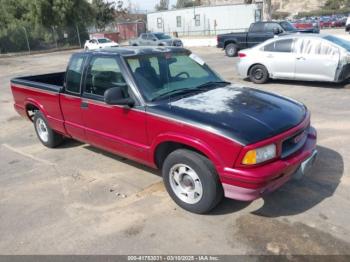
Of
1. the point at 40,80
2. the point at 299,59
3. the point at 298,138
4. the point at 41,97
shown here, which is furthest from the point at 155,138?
the point at 299,59

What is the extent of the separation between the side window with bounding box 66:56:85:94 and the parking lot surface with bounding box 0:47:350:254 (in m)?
1.21

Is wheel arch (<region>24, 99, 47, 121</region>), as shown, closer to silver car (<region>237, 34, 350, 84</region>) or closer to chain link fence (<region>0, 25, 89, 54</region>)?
silver car (<region>237, 34, 350, 84</region>)

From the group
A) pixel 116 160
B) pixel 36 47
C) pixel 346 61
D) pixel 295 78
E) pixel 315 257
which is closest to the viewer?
pixel 315 257

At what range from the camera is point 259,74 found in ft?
38.2

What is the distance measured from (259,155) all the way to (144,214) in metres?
1.51

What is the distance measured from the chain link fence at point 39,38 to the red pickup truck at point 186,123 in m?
36.4

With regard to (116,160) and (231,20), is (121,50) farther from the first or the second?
(231,20)

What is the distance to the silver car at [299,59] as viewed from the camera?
32.8ft

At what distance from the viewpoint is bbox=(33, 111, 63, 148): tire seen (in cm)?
645

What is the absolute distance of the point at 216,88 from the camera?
4.79m

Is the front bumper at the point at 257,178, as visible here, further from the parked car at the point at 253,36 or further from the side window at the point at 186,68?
the parked car at the point at 253,36

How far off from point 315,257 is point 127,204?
2.18 m

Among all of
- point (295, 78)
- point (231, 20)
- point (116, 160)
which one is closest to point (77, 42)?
point (231, 20)

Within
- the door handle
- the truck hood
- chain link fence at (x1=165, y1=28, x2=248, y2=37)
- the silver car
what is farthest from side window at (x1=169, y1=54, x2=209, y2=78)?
chain link fence at (x1=165, y1=28, x2=248, y2=37)
